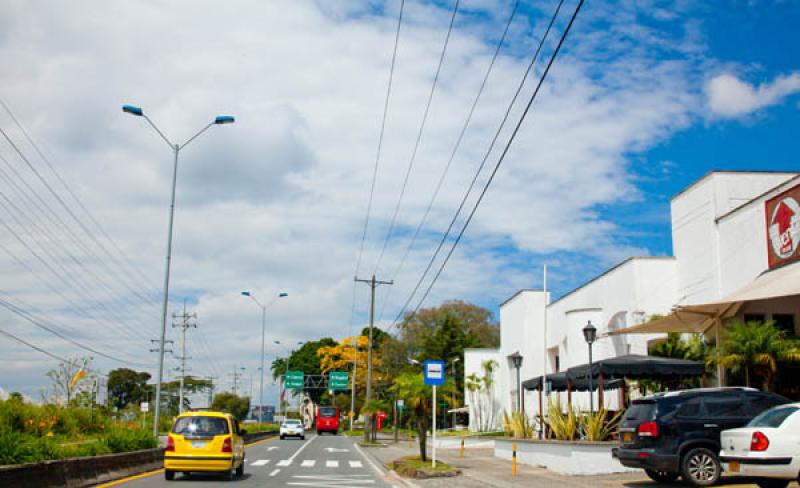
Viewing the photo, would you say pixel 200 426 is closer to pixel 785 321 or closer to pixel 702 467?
pixel 702 467

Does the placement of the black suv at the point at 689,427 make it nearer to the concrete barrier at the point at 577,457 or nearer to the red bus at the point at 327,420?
the concrete barrier at the point at 577,457

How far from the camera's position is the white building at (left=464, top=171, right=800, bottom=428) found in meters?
23.5

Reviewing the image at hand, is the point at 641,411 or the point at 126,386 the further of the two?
the point at 126,386

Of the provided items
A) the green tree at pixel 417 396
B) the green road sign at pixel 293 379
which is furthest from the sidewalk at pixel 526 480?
the green road sign at pixel 293 379

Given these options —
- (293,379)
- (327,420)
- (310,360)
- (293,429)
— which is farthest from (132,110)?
(310,360)

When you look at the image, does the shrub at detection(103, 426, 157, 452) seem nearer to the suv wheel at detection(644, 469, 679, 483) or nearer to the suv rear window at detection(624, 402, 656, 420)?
the suv rear window at detection(624, 402, 656, 420)

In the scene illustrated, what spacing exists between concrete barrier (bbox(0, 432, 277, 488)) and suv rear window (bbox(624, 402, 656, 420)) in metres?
11.8

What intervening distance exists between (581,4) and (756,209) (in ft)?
48.1

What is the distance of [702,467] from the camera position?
604 inches

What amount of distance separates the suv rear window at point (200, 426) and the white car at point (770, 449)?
11984mm

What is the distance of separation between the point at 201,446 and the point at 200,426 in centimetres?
58

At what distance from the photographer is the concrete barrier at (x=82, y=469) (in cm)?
1367

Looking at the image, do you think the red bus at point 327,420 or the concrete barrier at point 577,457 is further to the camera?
the red bus at point 327,420

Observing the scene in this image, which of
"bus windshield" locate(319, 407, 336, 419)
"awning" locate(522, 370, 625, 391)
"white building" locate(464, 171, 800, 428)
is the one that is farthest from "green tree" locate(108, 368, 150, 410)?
"awning" locate(522, 370, 625, 391)
